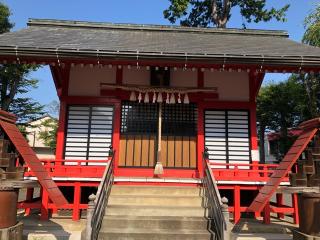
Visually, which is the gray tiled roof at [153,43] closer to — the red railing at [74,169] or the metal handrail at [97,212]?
the red railing at [74,169]

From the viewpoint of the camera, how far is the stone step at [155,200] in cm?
864

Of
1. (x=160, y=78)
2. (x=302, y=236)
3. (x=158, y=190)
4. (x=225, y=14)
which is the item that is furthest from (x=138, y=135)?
(x=225, y=14)

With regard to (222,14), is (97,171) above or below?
below

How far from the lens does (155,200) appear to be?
873 cm

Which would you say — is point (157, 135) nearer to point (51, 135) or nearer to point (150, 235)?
point (150, 235)

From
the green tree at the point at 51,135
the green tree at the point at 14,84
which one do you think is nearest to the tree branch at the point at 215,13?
the green tree at the point at 14,84

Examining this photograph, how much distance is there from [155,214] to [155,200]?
709 mm

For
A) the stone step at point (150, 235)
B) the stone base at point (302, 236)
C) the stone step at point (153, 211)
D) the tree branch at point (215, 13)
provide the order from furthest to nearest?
the tree branch at point (215, 13)
the stone step at point (153, 211)
the stone step at point (150, 235)
the stone base at point (302, 236)

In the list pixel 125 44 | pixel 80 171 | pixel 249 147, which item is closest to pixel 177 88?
pixel 125 44

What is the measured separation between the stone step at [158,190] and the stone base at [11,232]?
3.17 meters

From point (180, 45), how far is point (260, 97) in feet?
78.4

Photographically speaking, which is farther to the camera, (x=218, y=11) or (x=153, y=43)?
(x=218, y=11)

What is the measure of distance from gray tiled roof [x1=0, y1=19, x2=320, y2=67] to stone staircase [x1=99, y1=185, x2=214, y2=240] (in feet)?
12.4

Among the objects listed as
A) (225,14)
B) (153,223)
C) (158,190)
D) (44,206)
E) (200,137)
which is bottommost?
(153,223)
